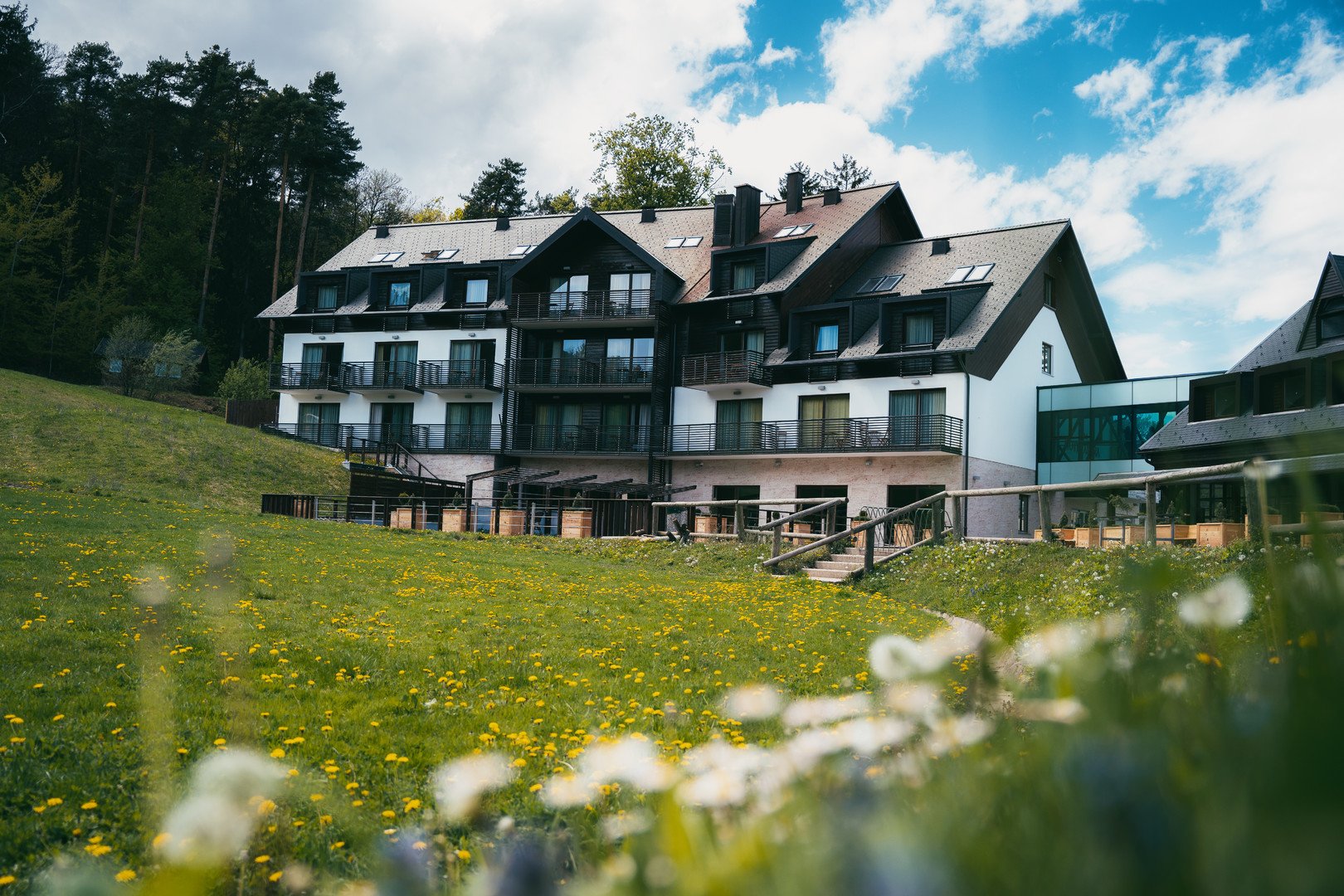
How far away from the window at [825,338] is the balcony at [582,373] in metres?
5.98

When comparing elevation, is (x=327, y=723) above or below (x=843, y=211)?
below

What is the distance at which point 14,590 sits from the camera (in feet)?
32.1

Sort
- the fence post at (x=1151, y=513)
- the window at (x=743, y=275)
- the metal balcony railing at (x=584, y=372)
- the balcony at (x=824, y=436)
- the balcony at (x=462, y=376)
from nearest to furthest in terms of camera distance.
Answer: the fence post at (x=1151, y=513) < the balcony at (x=824, y=436) < the window at (x=743, y=275) < the metal balcony railing at (x=584, y=372) < the balcony at (x=462, y=376)

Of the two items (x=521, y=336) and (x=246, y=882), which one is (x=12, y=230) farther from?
(x=246, y=882)

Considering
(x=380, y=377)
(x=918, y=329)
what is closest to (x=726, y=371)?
(x=918, y=329)

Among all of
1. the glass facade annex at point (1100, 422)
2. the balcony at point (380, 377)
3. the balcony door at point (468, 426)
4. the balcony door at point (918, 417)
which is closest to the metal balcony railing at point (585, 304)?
the balcony door at point (468, 426)

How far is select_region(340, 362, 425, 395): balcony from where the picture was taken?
129ft

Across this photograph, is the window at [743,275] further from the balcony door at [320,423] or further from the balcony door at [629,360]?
the balcony door at [320,423]

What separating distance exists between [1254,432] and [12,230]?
5358cm

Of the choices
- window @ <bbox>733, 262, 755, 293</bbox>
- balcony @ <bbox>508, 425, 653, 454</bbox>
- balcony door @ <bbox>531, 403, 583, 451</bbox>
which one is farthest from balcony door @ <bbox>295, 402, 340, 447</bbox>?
window @ <bbox>733, 262, 755, 293</bbox>

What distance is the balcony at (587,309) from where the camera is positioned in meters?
35.7

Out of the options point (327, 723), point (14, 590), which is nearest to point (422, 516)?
point (14, 590)

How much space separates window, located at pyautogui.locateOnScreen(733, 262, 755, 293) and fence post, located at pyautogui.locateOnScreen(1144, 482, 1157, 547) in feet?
78.2

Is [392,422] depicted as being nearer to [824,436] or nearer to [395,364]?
[395,364]
